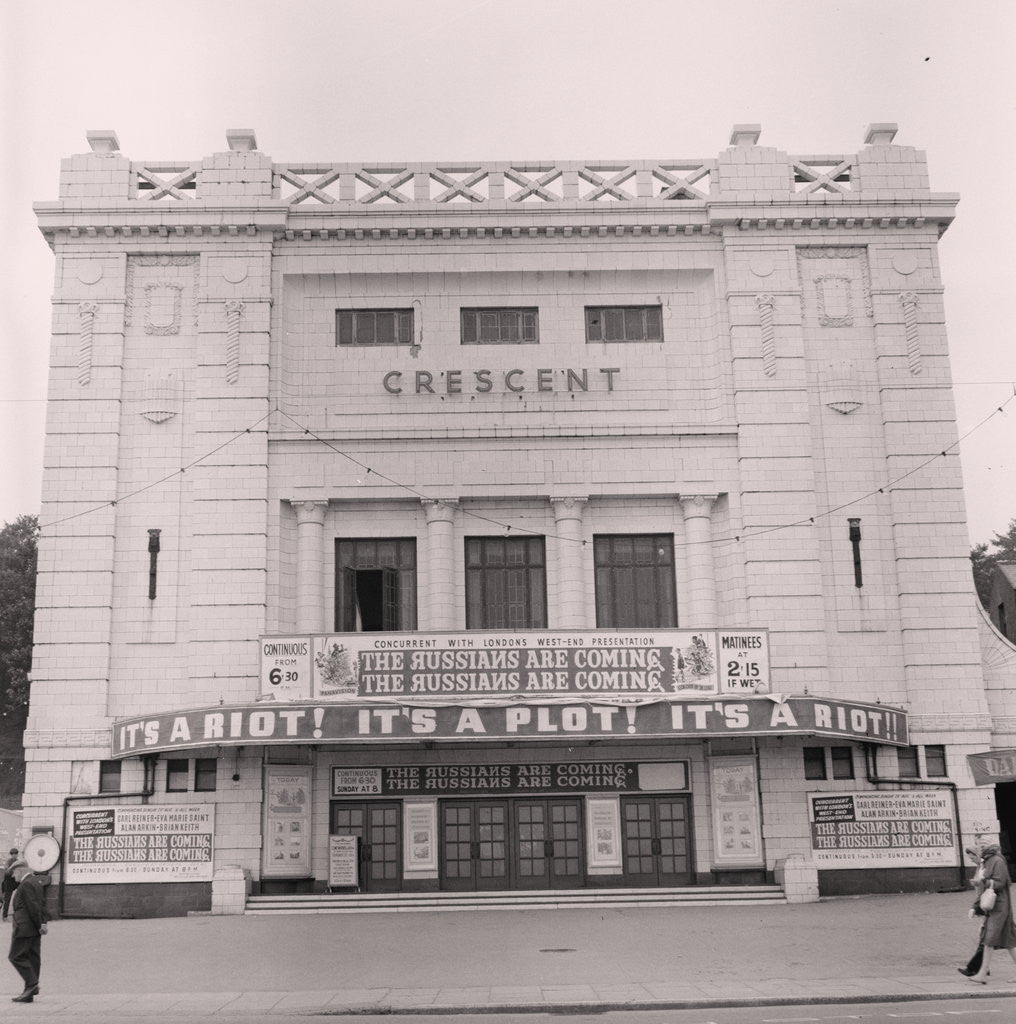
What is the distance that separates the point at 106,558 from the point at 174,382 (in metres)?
4.26

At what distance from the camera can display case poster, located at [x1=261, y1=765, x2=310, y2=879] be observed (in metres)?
25.7

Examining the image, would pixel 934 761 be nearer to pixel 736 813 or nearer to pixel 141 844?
pixel 736 813

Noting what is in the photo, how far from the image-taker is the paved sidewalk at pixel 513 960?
48.9 ft

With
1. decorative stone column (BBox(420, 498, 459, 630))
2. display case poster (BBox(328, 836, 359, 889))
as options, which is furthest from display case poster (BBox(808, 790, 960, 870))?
display case poster (BBox(328, 836, 359, 889))

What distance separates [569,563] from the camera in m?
27.4

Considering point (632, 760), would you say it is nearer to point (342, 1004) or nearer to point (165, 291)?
point (342, 1004)

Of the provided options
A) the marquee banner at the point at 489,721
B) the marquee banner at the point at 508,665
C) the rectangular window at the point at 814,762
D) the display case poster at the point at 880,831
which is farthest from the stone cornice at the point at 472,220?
the display case poster at the point at 880,831

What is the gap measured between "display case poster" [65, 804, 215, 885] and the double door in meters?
5.08

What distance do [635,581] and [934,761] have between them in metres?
7.47

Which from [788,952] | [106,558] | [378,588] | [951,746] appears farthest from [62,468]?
[951,746]

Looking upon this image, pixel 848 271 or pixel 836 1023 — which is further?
pixel 848 271

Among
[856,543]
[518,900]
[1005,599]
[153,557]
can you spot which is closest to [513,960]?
[518,900]

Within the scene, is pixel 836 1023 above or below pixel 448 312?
below

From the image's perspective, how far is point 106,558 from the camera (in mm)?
26750
